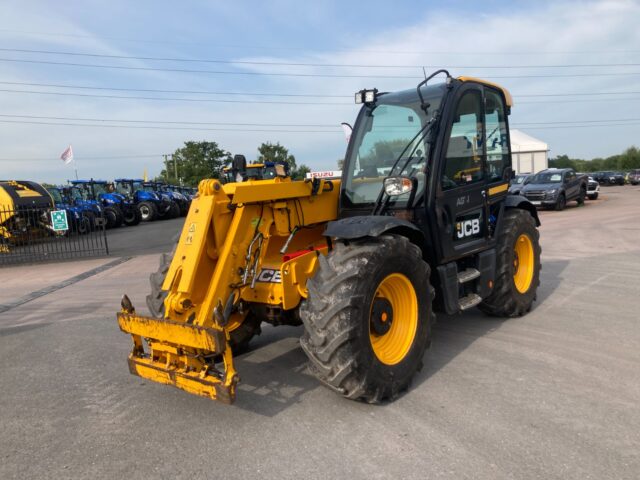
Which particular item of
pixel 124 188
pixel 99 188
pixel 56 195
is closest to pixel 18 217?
pixel 56 195

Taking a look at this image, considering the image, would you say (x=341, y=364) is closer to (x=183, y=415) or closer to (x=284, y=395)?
(x=284, y=395)

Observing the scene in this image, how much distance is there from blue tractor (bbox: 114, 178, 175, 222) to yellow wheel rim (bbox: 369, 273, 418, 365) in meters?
25.3

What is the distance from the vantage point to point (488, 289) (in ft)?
17.5

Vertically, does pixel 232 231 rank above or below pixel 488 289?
above

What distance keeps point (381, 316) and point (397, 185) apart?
122cm

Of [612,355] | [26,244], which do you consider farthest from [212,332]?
[26,244]

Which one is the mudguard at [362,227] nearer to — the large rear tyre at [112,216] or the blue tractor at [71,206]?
the blue tractor at [71,206]

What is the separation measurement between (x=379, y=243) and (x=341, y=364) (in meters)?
0.94

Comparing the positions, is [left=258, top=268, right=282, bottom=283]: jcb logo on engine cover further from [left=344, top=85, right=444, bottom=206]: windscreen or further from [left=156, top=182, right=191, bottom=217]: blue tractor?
[left=156, top=182, right=191, bottom=217]: blue tractor

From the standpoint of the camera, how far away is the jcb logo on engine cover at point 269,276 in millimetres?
4016

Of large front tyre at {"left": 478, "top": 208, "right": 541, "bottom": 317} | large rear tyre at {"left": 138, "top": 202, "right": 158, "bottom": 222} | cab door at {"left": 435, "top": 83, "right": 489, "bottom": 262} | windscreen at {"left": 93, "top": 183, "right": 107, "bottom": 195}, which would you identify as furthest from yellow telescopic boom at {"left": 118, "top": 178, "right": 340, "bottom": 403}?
large rear tyre at {"left": 138, "top": 202, "right": 158, "bottom": 222}

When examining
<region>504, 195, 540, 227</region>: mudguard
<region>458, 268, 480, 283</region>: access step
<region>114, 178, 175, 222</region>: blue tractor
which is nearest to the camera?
<region>458, 268, 480, 283</region>: access step

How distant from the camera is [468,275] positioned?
499cm

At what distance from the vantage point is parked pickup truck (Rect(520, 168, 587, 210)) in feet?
71.3
